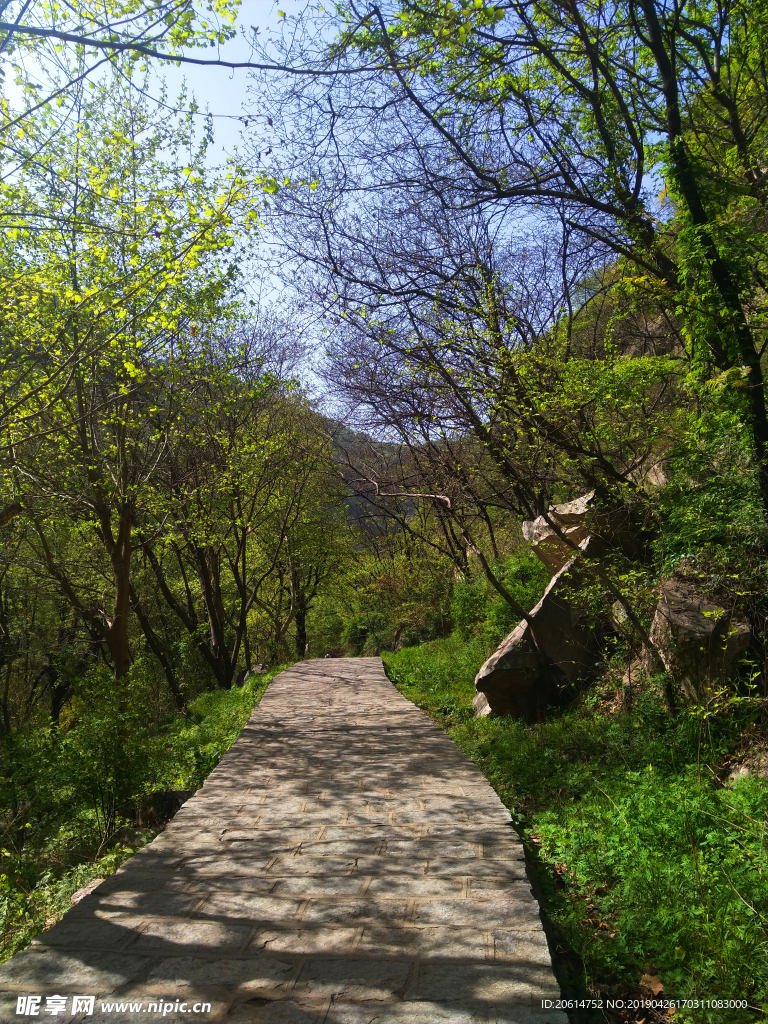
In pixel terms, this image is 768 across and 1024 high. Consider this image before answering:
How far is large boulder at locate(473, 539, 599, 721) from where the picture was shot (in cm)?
796

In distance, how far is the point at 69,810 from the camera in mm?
6414

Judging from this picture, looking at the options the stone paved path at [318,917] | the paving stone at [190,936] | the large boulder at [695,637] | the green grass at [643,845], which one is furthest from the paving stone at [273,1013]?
the large boulder at [695,637]

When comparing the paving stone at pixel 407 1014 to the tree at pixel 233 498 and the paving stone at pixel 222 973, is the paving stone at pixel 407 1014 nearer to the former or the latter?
the paving stone at pixel 222 973

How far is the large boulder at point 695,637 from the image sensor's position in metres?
5.48

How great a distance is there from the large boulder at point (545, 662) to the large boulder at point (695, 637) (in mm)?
1626

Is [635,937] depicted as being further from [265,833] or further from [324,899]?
[265,833]

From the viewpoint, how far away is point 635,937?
11.0 feet

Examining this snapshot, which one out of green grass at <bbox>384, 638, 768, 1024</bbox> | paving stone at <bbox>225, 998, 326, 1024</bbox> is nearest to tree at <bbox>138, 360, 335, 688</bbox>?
green grass at <bbox>384, 638, 768, 1024</bbox>

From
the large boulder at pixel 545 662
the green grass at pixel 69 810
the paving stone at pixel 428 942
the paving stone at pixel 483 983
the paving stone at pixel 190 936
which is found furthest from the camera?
the large boulder at pixel 545 662

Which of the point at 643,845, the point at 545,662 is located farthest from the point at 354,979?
the point at 545,662

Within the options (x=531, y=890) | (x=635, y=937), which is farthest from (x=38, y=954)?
(x=635, y=937)

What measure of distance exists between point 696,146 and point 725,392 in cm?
273

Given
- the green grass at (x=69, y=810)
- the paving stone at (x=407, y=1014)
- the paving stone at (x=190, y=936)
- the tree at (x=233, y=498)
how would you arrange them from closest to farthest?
the paving stone at (x=407, y=1014) → the paving stone at (x=190, y=936) → the green grass at (x=69, y=810) → the tree at (x=233, y=498)

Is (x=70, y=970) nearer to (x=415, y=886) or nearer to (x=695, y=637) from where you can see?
(x=415, y=886)
